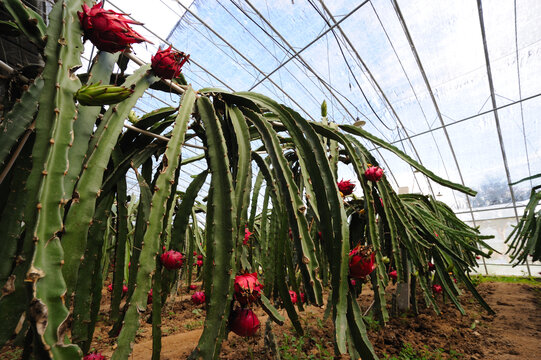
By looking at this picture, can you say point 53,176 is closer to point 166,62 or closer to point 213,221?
point 213,221

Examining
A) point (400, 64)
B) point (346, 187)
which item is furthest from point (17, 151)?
point (400, 64)

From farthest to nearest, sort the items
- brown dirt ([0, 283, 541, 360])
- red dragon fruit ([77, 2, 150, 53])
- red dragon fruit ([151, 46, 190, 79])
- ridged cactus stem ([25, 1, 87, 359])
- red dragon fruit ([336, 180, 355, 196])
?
brown dirt ([0, 283, 541, 360]) → red dragon fruit ([336, 180, 355, 196]) → red dragon fruit ([151, 46, 190, 79]) → red dragon fruit ([77, 2, 150, 53]) → ridged cactus stem ([25, 1, 87, 359])

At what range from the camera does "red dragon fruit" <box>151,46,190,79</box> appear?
80cm

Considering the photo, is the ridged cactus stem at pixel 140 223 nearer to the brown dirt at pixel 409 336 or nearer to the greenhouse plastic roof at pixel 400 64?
the brown dirt at pixel 409 336

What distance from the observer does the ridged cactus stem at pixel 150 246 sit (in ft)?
1.64

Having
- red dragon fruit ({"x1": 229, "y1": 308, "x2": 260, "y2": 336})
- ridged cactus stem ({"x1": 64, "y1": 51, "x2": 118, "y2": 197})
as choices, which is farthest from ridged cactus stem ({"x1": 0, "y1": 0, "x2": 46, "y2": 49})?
red dragon fruit ({"x1": 229, "y1": 308, "x2": 260, "y2": 336})

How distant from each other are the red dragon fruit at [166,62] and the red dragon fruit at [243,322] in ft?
2.39

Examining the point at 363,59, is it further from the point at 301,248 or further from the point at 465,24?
the point at 301,248

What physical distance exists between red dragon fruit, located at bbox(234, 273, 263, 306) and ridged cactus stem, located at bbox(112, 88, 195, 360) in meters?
0.23

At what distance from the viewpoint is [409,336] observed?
1837 mm

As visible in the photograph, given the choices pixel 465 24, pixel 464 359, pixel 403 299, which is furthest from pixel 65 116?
pixel 465 24

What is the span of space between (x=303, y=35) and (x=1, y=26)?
5846 mm

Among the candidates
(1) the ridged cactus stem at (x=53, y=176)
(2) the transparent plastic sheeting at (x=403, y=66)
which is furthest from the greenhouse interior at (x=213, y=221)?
(2) the transparent plastic sheeting at (x=403, y=66)

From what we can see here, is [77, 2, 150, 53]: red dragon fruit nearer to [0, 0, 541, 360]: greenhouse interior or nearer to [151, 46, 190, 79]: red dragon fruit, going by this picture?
[0, 0, 541, 360]: greenhouse interior
